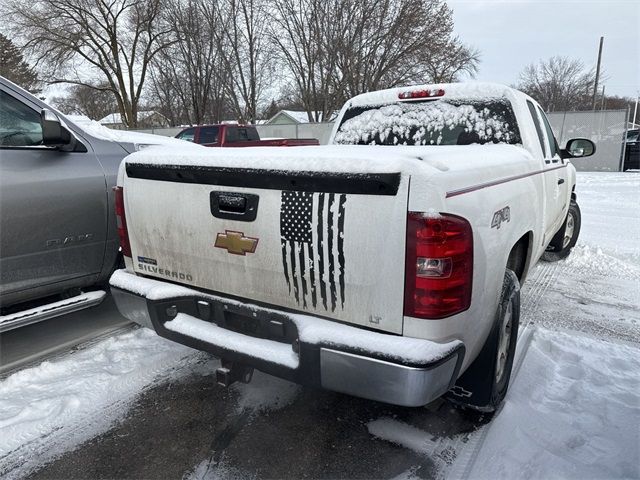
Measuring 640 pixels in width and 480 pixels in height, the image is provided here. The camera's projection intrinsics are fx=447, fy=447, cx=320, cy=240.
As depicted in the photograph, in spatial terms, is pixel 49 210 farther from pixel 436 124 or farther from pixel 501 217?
pixel 436 124

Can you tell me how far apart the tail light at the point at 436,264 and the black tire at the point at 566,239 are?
14.3 ft

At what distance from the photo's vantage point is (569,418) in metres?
2.53

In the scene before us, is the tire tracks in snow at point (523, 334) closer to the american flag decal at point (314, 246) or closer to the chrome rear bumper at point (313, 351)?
the chrome rear bumper at point (313, 351)

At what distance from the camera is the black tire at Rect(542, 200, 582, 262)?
5.59m

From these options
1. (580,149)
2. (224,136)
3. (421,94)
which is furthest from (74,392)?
(224,136)

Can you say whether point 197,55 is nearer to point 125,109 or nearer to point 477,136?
point 125,109

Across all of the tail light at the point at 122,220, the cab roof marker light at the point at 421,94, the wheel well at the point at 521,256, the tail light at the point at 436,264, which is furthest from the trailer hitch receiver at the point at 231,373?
the cab roof marker light at the point at 421,94

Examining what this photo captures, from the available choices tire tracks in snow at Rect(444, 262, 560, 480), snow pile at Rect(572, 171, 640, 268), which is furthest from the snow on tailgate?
snow pile at Rect(572, 171, 640, 268)

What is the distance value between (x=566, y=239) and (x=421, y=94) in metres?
3.28

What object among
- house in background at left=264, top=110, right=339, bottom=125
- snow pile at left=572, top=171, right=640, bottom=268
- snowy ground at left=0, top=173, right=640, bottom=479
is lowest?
snowy ground at left=0, top=173, right=640, bottom=479

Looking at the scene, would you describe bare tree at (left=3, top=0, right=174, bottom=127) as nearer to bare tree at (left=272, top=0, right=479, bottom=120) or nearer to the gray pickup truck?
bare tree at (left=272, top=0, right=479, bottom=120)

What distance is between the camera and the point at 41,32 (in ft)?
99.7

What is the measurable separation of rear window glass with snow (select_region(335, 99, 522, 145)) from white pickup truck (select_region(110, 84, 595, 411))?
0.76 m

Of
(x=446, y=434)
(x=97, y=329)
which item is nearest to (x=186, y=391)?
(x=97, y=329)
